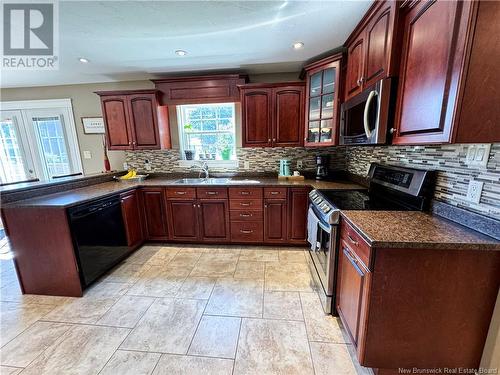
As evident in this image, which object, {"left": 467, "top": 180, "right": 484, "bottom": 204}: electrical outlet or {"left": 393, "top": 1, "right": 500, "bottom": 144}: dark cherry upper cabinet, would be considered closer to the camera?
{"left": 393, "top": 1, "right": 500, "bottom": 144}: dark cherry upper cabinet

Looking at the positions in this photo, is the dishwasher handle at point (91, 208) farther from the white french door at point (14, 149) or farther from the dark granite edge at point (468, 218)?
the dark granite edge at point (468, 218)

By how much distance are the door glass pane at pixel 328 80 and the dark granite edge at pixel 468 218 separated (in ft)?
5.28

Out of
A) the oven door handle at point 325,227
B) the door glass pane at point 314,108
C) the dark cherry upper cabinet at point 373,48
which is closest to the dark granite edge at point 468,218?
the oven door handle at point 325,227

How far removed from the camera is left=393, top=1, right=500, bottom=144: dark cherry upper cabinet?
0.85 m

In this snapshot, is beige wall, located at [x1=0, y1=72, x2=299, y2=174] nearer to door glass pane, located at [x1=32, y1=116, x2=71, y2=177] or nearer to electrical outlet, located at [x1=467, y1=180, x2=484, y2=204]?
door glass pane, located at [x1=32, y1=116, x2=71, y2=177]

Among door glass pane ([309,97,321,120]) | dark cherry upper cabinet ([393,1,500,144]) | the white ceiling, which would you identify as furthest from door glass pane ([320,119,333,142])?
dark cherry upper cabinet ([393,1,500,144])

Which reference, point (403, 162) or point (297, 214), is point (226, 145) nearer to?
point (297, 214)

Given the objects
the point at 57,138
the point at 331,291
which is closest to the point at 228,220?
the point at 331,291

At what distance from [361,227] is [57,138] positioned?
4.78m

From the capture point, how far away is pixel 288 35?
1.96 metres

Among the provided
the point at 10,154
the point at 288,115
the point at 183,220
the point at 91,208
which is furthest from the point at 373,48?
the point at 10,154

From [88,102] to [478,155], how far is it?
4702 millimetres

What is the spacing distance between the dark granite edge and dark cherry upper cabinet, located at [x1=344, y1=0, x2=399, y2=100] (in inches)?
36.1

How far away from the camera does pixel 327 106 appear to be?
2469mm
